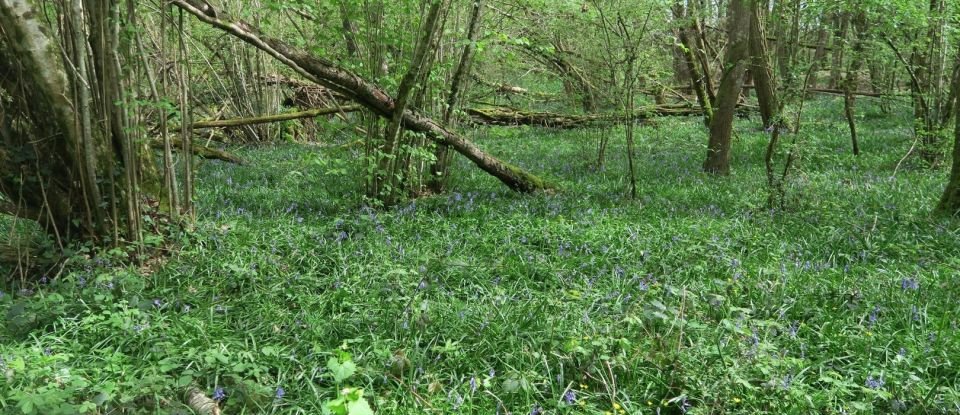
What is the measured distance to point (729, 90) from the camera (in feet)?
25.9

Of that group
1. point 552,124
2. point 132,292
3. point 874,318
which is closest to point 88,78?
point 132,292

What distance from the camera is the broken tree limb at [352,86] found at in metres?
4.96

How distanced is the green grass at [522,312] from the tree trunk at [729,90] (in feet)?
6.75

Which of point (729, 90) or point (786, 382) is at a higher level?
point (729, 90)

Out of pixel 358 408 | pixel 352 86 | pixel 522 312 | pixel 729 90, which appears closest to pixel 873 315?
pixel 522 312

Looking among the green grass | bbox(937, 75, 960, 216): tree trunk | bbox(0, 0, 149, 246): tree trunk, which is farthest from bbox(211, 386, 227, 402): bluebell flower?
bbox(937, 75, 960, 216): tree trunk

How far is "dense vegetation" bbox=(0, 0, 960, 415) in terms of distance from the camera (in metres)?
2.69

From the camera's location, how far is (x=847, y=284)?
149 inches

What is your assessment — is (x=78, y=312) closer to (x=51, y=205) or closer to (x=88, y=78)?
(x=51, y=205)

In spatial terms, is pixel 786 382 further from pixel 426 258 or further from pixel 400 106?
pixel 400 106

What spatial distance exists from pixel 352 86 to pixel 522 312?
330cm

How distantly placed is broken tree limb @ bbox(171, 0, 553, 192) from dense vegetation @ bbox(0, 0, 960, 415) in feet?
0.09

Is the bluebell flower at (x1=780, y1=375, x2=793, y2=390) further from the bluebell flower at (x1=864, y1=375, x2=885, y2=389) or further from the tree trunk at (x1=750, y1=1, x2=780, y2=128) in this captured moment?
the tree trunk at (x1=750, y1=1, x2=780, y2=128)

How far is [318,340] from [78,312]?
1.52 m
